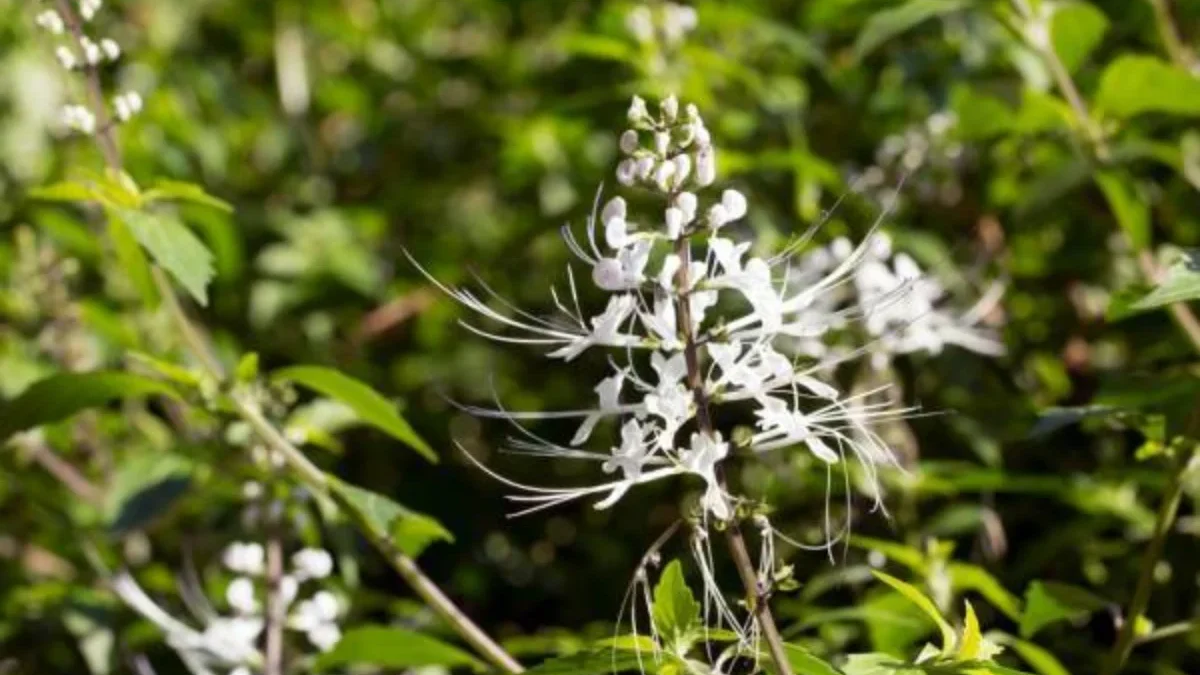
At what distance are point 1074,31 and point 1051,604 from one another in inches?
29.3

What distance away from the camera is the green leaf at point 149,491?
1876 mm

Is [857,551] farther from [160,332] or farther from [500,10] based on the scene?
[500,10]

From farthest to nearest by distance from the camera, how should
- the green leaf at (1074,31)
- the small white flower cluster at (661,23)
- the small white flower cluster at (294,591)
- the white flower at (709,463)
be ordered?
the small white flower cluster at (661,23)
the green leaf at (1074,31)
the small white flower cluster at (294,591)
the white flower at (709,463)

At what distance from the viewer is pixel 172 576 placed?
86.1 inches

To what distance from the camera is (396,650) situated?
151 centimetres

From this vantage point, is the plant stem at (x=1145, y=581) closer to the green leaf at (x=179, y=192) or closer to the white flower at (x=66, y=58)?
the green leaf at (x=179, y=192)

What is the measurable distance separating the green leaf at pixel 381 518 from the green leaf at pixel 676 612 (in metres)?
0.35

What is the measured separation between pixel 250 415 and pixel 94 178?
9.6 inches

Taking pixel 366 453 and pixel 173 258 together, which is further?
pixel 366 453

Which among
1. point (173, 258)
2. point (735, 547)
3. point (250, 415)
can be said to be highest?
point (173, 258)

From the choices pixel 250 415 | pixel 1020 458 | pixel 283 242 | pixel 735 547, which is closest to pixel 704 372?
pixel 735 547

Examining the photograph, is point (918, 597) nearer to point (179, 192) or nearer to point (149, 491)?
point (179, 192)

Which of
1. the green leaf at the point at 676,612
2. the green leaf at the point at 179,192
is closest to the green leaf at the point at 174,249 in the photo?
the green leaf at the point at 179,192

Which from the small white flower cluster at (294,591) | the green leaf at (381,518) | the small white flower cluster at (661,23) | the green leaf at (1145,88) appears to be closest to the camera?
the green leaf at (381,518)
